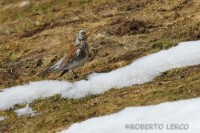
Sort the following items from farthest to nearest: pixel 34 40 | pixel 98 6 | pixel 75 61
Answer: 1. pixel 98 6
2. pixel 34 40
3. pixel 75 61

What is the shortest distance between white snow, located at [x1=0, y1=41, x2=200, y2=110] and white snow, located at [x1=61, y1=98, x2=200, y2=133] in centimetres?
336

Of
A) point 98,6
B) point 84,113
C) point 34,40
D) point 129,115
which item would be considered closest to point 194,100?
point 129,115

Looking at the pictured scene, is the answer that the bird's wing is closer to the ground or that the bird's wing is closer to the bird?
the bird

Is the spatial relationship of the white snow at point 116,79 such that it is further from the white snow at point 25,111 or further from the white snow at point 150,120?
the white snow at point 150,120

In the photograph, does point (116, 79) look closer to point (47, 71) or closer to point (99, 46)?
point (47, 71)

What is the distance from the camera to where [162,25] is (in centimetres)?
2675

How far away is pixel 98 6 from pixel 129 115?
19.0 m

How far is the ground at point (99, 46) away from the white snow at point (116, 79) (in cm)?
42

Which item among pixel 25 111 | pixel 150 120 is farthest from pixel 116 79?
pixel 150 120

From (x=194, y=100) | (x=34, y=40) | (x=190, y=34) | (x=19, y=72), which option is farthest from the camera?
(x=34, y=40)

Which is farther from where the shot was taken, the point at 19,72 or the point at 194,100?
the point at 19,72

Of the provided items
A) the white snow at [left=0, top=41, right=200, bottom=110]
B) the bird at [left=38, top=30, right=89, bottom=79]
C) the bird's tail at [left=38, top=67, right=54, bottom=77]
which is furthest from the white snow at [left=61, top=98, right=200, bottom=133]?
the bird's tail at [left=38, top=67, right=54, bottom=77]

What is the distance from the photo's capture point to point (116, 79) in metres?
20.9

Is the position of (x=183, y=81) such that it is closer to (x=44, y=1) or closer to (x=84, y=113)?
(x=84, y=113)
